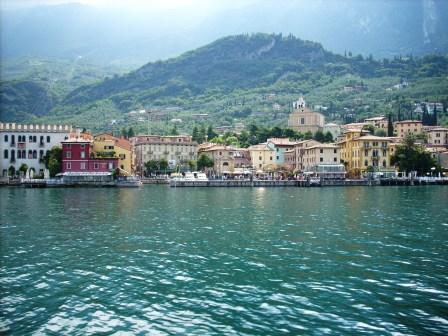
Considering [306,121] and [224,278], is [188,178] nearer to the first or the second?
[306,121]

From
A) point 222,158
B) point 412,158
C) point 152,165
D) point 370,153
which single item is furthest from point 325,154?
point 152,165

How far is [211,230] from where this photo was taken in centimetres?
3362

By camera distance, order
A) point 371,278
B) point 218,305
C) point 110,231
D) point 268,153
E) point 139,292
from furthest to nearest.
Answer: point 268,153, point 110,231, point 371,278, point 139,292, point 218,305

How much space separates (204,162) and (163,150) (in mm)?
12144

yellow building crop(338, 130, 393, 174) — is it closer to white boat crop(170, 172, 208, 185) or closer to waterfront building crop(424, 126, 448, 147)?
white boat crop(170, 172, 208, 185)

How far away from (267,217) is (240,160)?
8731 centimetres

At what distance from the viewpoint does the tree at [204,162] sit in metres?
120

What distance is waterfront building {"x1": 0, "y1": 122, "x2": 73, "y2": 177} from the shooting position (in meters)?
104

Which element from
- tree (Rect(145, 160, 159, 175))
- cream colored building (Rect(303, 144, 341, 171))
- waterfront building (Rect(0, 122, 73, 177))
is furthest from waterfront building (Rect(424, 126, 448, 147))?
waterfront building (Rect(0, 122, 73, 177))

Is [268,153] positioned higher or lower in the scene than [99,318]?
higher

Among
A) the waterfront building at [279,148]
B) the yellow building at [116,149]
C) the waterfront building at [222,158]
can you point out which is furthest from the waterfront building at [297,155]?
the yellow building at [116,149]

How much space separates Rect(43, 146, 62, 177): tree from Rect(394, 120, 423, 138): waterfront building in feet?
341

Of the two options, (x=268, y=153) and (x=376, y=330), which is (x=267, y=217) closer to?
(x=376, y=330)

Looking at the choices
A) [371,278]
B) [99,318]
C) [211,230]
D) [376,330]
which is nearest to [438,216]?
[211,230]
